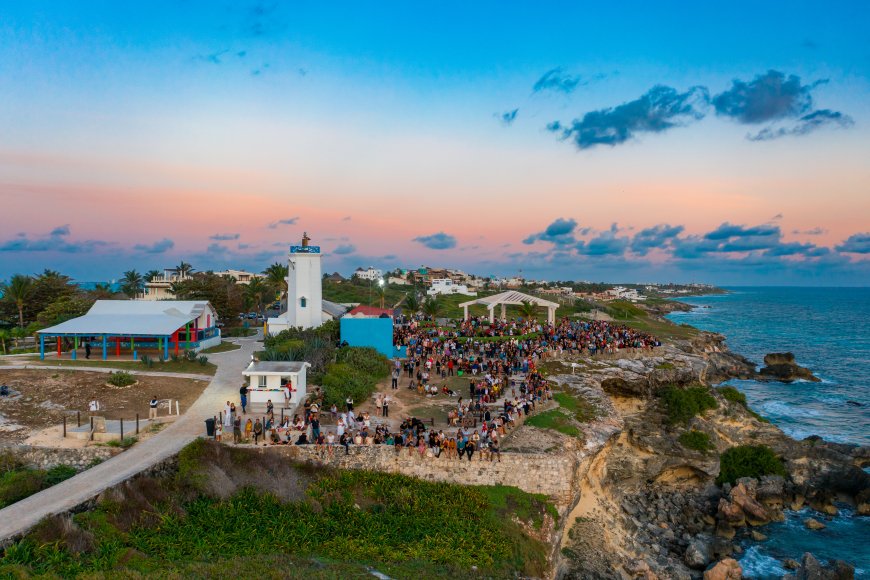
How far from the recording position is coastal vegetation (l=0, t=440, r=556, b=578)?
43.4 ft

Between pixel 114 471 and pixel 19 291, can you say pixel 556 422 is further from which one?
pixel 19 291

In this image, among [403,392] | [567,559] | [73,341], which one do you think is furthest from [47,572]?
[73,341]

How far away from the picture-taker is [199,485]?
1697cm

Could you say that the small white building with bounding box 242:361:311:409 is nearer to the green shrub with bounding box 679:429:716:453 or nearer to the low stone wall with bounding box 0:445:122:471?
the low stone wall with bounding box 0:445:122:471

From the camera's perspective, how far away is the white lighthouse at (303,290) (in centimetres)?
3959

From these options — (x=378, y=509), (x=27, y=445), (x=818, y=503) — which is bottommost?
(x=818, y=503)

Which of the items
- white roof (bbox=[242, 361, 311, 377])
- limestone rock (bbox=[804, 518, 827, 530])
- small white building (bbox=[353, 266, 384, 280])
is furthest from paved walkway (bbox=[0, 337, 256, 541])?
small white building (bbox=[353, 266, 384, 280])

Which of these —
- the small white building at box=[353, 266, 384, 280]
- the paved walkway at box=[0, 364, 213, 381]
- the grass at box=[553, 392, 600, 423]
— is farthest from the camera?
the small white building at box=[353, 266, 384, 280]

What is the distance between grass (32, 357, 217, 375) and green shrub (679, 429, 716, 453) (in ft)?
88.2

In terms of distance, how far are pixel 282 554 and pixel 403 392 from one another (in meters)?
14.2

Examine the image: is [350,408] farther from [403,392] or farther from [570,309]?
[570,309]

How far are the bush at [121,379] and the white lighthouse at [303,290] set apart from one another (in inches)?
539

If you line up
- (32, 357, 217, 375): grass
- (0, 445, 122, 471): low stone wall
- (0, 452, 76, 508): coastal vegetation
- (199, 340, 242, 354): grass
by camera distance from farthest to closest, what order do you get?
(199, 340, 242, 354): grass → (32, 357, 217, 375): grass → (0, 445, 122, 471): low stone wall → (0, 452, 76, 508): coastal vegetation

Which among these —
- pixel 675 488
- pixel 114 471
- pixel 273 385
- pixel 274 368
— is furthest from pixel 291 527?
pixel 675 488
